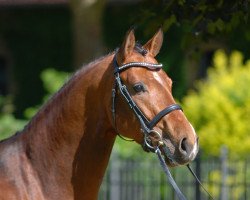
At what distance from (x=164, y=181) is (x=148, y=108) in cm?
607

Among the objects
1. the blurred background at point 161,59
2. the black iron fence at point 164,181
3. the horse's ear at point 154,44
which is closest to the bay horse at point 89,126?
the horse's ear at point 154,44

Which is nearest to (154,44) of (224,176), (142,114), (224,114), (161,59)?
(142,114)

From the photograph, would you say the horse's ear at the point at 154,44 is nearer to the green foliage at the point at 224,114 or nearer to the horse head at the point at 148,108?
the horse head at the point at 148,108

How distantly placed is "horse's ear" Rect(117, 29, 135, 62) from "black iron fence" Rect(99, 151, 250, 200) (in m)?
5.39

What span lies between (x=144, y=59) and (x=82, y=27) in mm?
9114

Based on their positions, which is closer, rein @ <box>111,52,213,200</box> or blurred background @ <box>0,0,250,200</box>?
rein @ <box>111,52,213,200</box>

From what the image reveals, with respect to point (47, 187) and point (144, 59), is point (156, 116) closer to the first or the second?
point (144, 59)

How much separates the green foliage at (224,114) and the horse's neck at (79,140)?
703cm

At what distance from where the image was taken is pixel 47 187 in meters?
5.34

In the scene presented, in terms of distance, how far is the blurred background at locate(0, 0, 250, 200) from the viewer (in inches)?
271

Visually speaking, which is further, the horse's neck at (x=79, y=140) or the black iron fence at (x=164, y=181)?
the black iron fence at (x=164, y=181)

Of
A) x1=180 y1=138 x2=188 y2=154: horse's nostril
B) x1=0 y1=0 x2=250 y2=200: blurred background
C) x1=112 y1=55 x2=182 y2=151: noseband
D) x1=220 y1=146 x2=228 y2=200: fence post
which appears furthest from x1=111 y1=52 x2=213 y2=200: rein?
x1=220 y1=146 x2=228 y2=200: fence post

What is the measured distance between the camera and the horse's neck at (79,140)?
539 centimetres

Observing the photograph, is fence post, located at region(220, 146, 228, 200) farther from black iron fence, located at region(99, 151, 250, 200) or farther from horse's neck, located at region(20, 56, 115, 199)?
horse's neck, located at region(20, 56, 115, 199)
